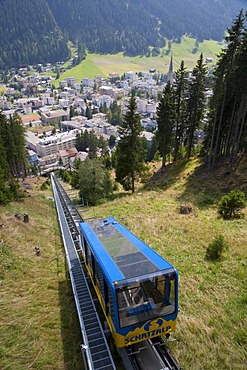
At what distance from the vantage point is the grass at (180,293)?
30.7ft

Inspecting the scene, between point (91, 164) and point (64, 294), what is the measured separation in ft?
74.8

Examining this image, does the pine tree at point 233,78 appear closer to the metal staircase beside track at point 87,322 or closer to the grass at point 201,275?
the grass at point 201,275

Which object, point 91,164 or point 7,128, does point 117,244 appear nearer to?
point 91,164

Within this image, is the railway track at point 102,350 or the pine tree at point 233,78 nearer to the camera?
the railway track at point 102,350

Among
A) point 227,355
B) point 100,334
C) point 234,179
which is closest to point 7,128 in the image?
point 234,179

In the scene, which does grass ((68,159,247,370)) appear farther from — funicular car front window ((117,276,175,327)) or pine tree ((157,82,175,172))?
pine tree ((157,82,175,172))

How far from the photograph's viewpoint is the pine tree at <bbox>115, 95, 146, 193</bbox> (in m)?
35.9

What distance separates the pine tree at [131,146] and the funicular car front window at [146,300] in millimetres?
28759

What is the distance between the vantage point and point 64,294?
13320mm

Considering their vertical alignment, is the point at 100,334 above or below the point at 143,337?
below

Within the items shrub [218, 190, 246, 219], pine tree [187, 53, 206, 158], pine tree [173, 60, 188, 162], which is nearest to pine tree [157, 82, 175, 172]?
pine tree [173, 60, 188, 162]

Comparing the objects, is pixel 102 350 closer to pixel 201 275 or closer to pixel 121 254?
pixel 121 254

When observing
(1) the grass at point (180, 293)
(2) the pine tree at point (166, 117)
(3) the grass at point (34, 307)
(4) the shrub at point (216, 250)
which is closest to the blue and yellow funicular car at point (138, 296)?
(1) the grass at point (180, 293)

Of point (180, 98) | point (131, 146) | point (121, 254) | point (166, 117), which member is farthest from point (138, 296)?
point (180, 98)
